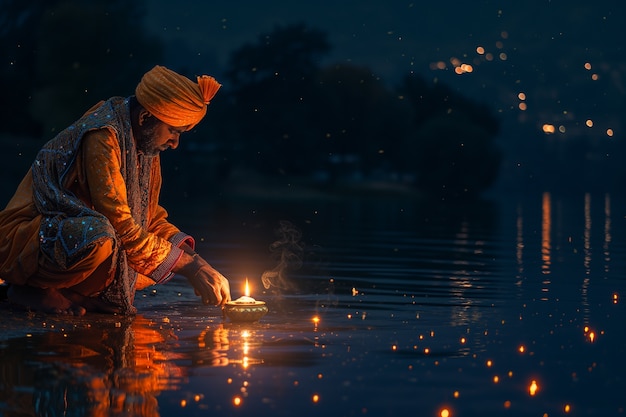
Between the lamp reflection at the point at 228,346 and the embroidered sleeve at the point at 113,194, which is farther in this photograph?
the embroidered sleeve at the point at 113,194

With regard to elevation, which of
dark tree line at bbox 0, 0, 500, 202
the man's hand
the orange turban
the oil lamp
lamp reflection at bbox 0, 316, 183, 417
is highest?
dark tree line at bbox 0, 0, 500, 202

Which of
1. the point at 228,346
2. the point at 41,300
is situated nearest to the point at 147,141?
the point at 41,300

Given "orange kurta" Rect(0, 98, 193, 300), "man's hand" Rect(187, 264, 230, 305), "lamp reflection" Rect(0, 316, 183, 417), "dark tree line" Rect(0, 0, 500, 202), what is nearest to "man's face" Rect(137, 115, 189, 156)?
"orange kurta" Rect(0, 98, 193, 300)

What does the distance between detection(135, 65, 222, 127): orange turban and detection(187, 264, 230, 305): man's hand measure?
934 mm

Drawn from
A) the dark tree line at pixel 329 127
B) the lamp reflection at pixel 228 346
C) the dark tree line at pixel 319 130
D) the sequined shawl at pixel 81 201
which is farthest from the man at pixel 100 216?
the dark tree line at pixel 329 127

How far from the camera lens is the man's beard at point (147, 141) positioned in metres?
9.19

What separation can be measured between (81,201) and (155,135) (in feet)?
2.32

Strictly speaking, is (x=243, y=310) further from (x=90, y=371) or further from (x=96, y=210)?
(x=90, y=371)

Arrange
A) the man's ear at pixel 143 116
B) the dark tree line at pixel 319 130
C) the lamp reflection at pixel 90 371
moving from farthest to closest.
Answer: the dark tree line at pixel 319 130 → the man's ear at pixel 143 116 → the lamp reflection at pixel 90 371

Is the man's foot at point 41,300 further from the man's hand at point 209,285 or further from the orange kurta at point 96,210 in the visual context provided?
the man's hand at point 209,285

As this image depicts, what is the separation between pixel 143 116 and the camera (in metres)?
9.14

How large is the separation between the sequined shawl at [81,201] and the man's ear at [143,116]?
0.08m

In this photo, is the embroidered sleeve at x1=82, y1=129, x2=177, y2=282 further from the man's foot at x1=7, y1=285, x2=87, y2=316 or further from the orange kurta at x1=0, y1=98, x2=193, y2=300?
the man's foot at x1=7, y1=285, x2=87, y2=316

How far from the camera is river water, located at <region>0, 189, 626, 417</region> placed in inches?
245
